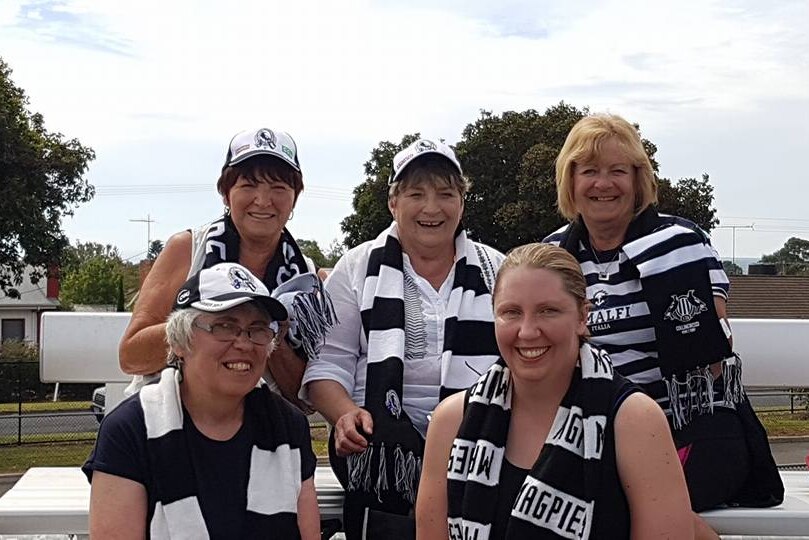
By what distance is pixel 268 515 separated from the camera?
2.85 m

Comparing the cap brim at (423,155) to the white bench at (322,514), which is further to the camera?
the cap brim at (423,155)

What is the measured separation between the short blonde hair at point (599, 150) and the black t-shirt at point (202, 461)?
4.32 feet

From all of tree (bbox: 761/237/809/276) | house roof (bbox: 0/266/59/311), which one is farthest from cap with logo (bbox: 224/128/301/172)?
tree (bbox: 761/237/809/276)

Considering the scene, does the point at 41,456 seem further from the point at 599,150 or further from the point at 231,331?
the point at 599,150

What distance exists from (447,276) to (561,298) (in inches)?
39.2

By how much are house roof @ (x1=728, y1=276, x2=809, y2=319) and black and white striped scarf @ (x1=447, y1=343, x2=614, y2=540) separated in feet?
110

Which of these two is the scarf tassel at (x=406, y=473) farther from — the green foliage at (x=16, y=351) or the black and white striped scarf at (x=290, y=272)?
the green foliage at (x=16, y=351)

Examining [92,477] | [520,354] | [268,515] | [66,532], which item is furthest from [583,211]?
[66,532]

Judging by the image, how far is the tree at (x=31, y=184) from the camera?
22953 mm

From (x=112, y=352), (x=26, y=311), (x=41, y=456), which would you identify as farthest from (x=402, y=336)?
(x=26, y=311)

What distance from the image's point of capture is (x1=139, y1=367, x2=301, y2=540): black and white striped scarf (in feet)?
9.00

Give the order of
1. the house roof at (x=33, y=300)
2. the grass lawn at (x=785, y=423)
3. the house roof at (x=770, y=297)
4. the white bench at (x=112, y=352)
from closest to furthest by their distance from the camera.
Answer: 1. the white bench at (x=112, y=352)
2. the grass lawn at (x=785, y=423)
3. the house roof at (x=770, y=297)
4. the house roof at (x=33, y=300)

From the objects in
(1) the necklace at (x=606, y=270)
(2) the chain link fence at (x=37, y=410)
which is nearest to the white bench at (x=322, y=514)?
(1) the necklace at (x=606, y=270)

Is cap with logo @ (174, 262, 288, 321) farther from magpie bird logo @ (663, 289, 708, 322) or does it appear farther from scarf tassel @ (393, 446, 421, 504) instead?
magpie bird logo @ (663, 289, 708, 322)
